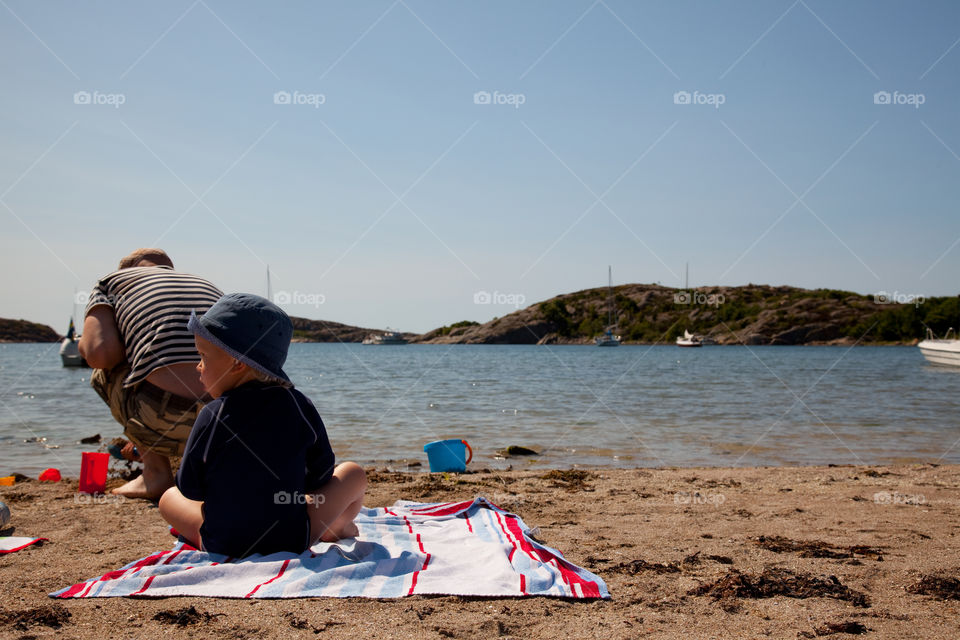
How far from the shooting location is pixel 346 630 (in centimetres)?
255

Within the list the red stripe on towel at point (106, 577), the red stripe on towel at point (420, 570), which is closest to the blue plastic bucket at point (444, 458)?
the red stripe on towel at point (420, 570)

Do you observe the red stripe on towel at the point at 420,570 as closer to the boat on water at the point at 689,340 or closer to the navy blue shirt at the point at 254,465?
the navy blue shirt at the point at 254,465

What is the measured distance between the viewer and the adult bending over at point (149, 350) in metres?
4.34

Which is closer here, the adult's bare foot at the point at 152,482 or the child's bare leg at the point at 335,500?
the child's bare leg at the point at 335,500

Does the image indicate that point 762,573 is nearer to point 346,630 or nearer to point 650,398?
point 346,630

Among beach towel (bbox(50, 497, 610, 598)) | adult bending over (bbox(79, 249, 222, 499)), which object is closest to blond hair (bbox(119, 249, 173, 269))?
adult bending over (bbox(79, 249, 222, 499))

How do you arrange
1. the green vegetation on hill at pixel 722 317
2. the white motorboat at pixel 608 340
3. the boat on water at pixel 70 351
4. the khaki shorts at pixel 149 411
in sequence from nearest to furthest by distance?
the khaki shorts at pixel 149 411
the boat on water at pixel 70 351
the green vegetation on hill at pixel 722 317
the white motorboat at pixel 608 340

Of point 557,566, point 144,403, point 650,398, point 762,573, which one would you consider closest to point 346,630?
point 557,566

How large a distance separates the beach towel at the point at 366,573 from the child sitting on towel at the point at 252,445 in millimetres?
160

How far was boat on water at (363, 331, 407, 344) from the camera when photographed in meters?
112

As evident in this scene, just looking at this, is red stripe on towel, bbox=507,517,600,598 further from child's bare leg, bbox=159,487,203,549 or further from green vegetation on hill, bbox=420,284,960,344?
green vegetation on hill, bbox=420,284,960,344

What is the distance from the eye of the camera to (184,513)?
3330mm

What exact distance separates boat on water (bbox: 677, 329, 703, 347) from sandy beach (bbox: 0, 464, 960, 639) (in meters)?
77.3

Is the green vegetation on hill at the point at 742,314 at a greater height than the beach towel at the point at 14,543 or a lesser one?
greater
